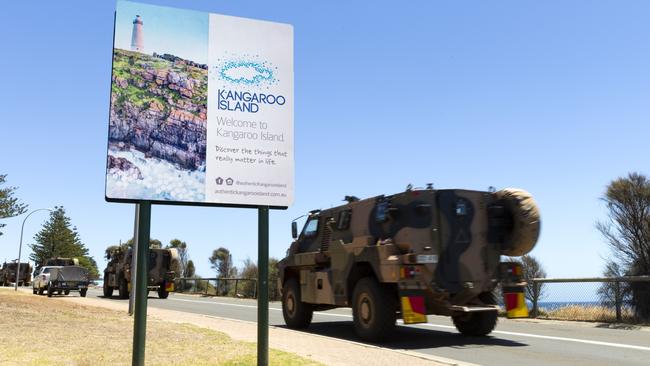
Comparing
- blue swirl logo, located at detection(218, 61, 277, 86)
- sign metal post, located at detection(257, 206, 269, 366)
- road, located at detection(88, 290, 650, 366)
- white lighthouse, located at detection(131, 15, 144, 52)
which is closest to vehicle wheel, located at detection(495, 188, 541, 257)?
road, located at detection(88, 290, 650, 366)

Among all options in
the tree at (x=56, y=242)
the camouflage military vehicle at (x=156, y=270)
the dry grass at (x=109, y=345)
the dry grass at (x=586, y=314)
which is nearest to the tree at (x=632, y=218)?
the dry grass at (x=586, y=314)

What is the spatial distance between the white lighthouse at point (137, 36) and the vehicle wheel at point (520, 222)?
733 centimetres

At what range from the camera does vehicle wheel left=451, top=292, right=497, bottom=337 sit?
11.1m

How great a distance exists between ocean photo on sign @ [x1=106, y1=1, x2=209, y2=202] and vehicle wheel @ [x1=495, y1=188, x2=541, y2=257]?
6528mm

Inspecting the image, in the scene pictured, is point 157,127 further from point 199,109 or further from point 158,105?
point 199,109

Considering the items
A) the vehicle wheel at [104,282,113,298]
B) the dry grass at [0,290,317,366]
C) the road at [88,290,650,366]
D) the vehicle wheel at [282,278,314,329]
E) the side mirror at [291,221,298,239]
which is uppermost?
the side mirror at [291,221,298,239]

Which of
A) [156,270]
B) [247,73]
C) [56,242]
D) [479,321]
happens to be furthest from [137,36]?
[56,242]

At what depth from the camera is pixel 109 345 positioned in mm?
8914

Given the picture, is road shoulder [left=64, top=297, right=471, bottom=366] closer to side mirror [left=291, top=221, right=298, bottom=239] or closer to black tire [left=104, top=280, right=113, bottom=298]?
side mirror [left=291, top=221, right=298, bottom=239]

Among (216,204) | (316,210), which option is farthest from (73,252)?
(216,204)

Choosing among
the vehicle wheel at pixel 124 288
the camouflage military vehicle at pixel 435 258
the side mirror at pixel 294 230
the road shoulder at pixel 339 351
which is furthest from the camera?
the vehicle wheel at pixel 124 288

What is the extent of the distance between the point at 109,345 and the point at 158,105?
4615 millimetres

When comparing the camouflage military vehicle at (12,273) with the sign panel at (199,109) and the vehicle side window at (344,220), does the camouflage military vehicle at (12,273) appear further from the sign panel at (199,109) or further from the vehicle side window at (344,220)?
the sign panel at (199,109)

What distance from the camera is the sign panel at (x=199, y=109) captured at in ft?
19.1
